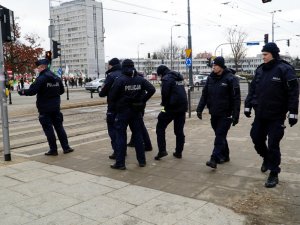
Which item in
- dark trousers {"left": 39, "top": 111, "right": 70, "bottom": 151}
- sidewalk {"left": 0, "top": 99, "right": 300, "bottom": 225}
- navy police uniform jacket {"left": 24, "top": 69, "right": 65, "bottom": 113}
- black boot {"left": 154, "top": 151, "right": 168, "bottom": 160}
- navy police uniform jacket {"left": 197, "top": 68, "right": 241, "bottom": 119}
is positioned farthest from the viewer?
dark trousers {"left": 39, "top": 111, "right": 70, "bottom": 151}

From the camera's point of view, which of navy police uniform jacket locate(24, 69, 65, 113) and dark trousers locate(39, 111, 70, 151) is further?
dark trousers locate(39, 111, 70, 151)

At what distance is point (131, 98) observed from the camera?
6223 millimetres

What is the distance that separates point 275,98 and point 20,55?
3653cm

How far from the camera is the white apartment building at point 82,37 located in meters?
98.6

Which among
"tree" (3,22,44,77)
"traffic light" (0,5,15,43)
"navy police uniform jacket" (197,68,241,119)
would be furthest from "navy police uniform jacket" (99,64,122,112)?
"tree" (3,22,44,77)

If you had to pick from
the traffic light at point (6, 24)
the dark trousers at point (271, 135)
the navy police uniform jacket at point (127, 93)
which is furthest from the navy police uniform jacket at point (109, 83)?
the dark trousers at point (271, 135)

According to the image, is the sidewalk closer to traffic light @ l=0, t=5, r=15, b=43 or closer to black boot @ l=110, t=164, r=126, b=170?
black boot @ l=110, t=164, r=126, b=170

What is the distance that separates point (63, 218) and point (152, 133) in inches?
236

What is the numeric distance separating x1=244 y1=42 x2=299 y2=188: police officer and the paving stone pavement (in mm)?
1284

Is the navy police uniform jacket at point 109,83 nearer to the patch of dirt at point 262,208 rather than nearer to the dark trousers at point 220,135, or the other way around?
the dark trousers at point 220,135

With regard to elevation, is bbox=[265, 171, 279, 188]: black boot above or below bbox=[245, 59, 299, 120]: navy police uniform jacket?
below

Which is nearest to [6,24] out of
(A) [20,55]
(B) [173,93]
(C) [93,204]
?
(B) [173,93]

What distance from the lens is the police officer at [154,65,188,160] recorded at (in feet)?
22.0

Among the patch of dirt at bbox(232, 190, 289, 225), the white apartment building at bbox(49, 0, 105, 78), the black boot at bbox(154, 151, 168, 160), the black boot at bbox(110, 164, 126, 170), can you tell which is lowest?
the patch of dirt at bbox(232, 190, 289, 225)
